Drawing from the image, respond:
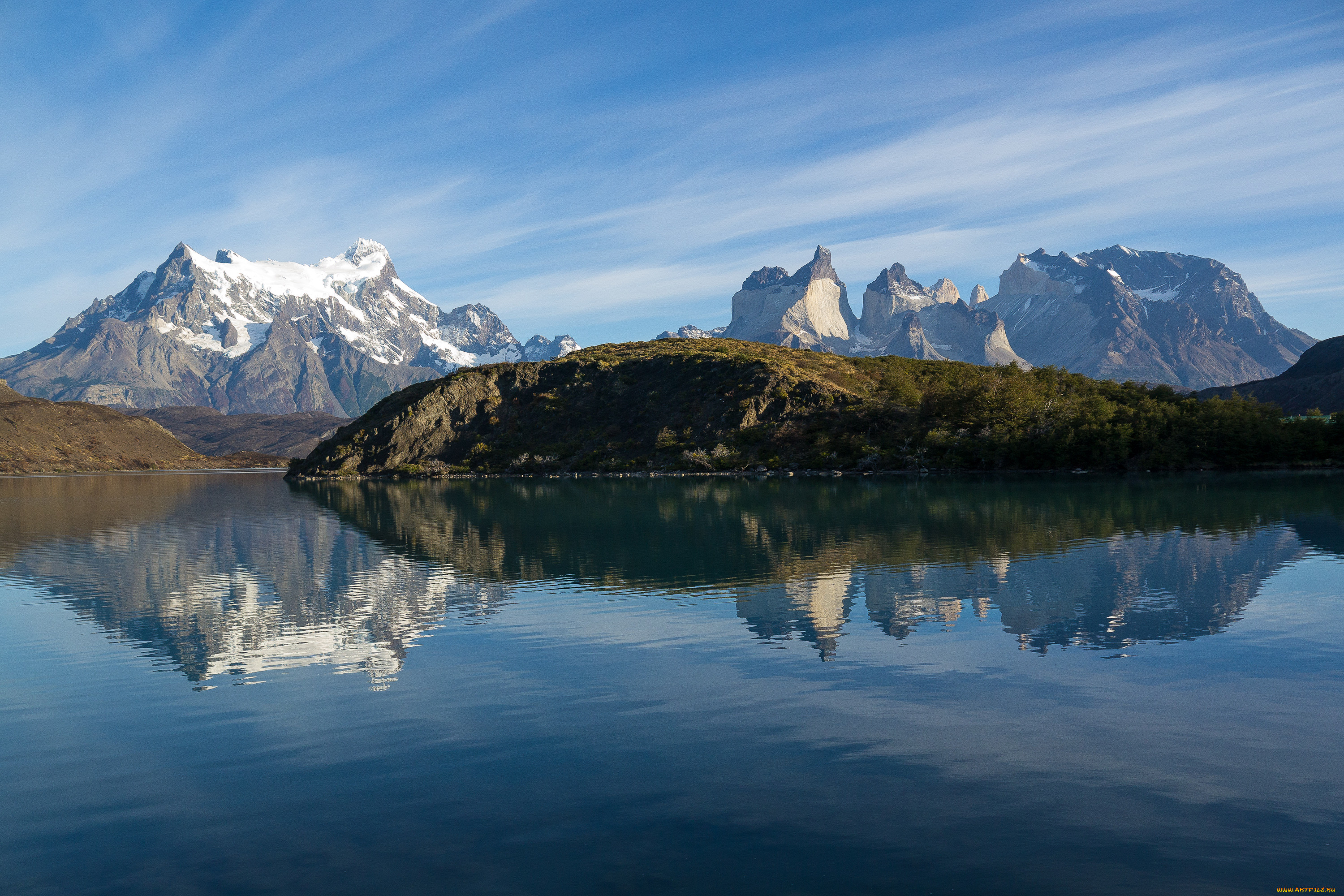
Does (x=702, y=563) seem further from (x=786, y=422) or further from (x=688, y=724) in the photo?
(x=786, y=422)

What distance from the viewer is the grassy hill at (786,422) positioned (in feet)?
391

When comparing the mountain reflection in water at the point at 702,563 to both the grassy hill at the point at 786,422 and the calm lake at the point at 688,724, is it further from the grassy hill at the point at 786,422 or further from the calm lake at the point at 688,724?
the grassy hill at the point at 786,422

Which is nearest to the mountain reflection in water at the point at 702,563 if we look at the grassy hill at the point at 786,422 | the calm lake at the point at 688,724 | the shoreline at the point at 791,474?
the calm lake at the point at 688,724

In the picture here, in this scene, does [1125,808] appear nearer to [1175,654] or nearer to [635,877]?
[635,877]

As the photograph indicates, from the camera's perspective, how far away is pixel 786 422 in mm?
147375

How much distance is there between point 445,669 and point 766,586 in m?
14.5

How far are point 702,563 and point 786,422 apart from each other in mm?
108488

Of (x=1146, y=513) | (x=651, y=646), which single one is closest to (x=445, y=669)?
(x=651, y=646)

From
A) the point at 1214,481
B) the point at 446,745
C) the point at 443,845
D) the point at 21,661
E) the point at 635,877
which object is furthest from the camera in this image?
the point at 1214,481

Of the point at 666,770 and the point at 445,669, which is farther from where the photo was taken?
the point at 445,669

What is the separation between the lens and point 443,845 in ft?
39.7

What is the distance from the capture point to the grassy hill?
119 m

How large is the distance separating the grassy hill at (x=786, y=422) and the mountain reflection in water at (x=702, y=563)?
37.9 m

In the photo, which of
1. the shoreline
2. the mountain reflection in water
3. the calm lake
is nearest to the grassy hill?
the shoreline
